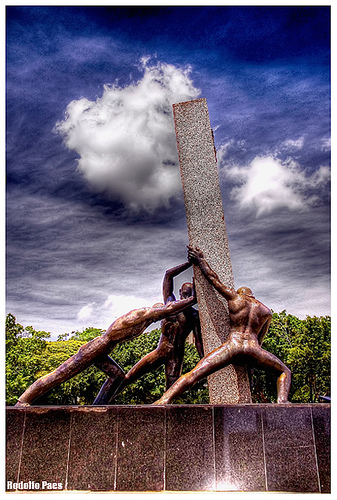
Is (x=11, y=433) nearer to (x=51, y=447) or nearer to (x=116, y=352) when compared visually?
(x=51, y=447)

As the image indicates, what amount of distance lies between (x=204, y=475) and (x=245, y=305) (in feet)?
9.80

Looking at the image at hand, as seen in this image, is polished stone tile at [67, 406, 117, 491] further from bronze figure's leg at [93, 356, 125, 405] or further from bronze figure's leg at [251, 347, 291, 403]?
bronze figure's leg at [251, 347, 291, 403]

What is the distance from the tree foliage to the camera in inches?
938

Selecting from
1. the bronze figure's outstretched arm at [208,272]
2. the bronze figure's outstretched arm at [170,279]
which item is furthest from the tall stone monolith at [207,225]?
the bronze figure's outstretched arm at [170,279]

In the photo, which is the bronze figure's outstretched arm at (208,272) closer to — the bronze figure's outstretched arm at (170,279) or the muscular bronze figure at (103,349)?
the bronze figure's outstretched arm at (170,279)

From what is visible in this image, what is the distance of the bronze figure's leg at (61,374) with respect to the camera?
7445 millimetres

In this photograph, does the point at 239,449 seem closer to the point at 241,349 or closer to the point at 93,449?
the point at 241,349

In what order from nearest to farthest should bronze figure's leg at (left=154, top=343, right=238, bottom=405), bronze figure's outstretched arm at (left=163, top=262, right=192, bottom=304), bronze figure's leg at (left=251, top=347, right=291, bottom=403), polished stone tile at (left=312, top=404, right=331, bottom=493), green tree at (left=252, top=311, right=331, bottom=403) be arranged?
1. polished stone tile at (left=312, top=404, right=331, bottom=493)
2. bronze figure's leg at (left=154, top=343, right=238, bottom=405)
3. bronze figure's leg at (left=251, top=347, right=291, bottom=403)
4. bronze figure's outstretched arm at (left=163, top=262, right=192, bottom=304)
5. green tree at (left=252, top=311, right=331, bottom=403)

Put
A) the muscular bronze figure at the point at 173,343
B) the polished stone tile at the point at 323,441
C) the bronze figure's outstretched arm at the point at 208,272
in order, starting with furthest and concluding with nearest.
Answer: the muscular bronze figure at the point at 173,343 → the bronze figure's outstretched arm at the point at 208,272 → the polished stone tile at the point at 323,441

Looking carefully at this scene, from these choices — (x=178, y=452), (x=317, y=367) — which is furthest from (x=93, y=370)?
(x=178, y=452)

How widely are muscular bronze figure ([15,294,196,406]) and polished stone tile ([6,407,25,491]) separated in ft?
2.32

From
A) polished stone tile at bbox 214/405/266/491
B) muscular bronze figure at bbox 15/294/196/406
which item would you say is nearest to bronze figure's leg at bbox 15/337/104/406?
muscular bronze figure at bbox 15/294/196/406

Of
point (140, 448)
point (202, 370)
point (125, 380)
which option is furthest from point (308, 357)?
point (140, 448)

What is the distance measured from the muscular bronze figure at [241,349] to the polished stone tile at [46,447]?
1.63 metres
